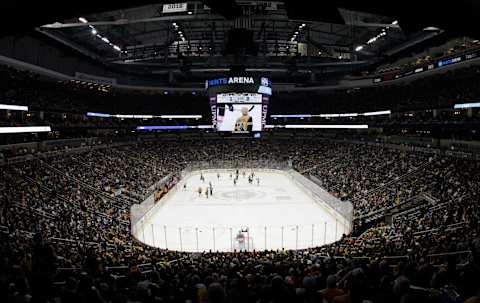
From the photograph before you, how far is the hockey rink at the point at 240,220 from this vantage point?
21062 millimetres

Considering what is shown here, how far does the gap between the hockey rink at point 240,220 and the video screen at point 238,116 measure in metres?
6.56

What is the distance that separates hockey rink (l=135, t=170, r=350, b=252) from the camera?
2106 centimetres

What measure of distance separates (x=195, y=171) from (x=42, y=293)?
42.9 m

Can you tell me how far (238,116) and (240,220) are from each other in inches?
611

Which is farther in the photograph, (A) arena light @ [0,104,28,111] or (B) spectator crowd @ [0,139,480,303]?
(A) arena light @ [0,104,28,111]

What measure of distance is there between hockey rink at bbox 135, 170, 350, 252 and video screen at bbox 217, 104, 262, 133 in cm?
656

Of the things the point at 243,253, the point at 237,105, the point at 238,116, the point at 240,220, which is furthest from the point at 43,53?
the point at 243,253

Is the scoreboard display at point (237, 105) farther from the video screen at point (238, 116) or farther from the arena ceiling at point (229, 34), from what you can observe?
the arena ceiling at point (229, 34)

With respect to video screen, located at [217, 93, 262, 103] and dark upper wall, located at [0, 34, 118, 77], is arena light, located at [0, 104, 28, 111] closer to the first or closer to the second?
dark upper wall, located at [0, 34, 118, 77]

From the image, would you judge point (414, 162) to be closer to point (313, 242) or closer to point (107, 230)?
point (313, 242)

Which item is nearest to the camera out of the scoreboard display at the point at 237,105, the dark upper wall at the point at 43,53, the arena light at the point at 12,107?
the arena light at the point at 12,107

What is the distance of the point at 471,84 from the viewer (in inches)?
1377

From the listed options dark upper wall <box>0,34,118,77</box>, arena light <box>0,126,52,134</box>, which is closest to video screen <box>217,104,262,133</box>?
arena light <box>0,126,52,134</box>

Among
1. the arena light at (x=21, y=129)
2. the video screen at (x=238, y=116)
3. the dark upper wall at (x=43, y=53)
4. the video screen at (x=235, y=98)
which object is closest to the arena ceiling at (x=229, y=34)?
the dark upper wall at (x=43, y=53)
